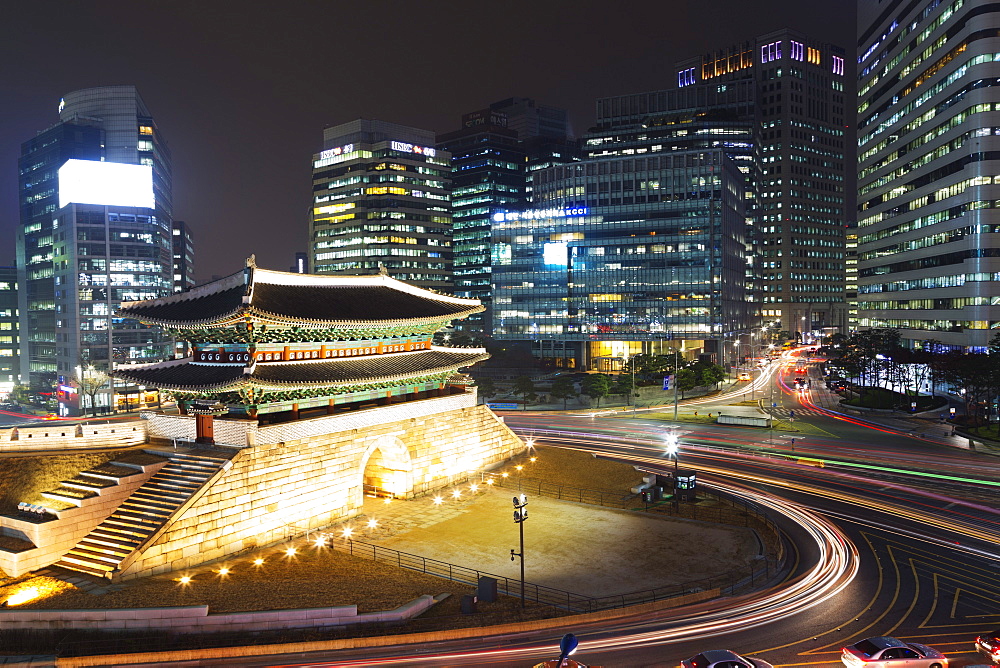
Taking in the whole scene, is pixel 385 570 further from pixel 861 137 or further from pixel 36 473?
pixel 861 137

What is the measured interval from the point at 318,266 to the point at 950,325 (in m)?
138

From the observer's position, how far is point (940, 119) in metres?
101

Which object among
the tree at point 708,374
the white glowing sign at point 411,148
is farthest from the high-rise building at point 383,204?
the tree at point 708,374

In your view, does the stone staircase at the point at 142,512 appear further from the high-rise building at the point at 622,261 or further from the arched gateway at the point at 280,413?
the high-rise building at the point at 622,261

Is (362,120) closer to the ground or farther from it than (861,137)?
farther from it

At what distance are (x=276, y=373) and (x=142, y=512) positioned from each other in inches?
352

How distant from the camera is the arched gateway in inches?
1233

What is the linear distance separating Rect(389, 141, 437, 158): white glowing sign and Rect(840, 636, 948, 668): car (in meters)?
161

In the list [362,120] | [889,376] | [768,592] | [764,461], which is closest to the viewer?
[768,592]

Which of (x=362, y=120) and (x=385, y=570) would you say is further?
(x=362, y=120)

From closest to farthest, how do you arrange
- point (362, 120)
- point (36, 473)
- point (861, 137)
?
point (36, 473), point (861, 137), point (362, 120)

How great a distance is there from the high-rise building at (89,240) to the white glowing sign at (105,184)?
16cm

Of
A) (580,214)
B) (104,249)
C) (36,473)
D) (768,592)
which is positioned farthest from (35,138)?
(768,592)

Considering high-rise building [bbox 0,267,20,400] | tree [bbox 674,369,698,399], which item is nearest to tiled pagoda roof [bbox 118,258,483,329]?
tree [bbox 674,369,698,399]
